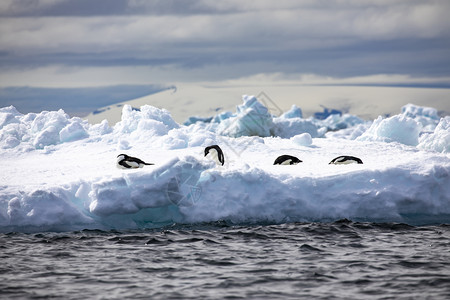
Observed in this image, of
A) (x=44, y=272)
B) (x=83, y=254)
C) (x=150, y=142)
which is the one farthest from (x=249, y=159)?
(x=44, y=272)

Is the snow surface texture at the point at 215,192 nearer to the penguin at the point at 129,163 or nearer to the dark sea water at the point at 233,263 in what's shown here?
the penguin at the point at 129,163

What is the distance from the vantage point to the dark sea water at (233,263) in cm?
781

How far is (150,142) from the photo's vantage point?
59.7ft

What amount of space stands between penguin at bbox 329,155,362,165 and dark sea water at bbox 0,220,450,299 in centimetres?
372

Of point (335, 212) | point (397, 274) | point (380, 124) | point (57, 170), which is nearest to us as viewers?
point (397, 274)

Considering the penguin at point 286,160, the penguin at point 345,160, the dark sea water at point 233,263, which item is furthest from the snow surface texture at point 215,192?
the dark sea water at point 233,263

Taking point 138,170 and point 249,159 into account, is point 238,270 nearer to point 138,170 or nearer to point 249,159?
point 138,170

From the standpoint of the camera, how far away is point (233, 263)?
9172mm

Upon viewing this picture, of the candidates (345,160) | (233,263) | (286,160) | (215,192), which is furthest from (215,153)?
(233,263)

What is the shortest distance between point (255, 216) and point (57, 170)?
5.55 metres

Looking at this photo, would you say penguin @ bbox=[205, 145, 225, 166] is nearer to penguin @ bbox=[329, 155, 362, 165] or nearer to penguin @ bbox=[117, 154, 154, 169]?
penguin @ bbox=[117, 154, 154, 169]

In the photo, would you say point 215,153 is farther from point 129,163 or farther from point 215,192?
point 215,192

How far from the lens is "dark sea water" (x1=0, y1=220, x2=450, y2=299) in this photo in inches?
307

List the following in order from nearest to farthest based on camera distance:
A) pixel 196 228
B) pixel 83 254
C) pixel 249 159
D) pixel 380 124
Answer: pixel 83 254 → pixel 196 228 → pixel 249 159 → pixel 380 124
